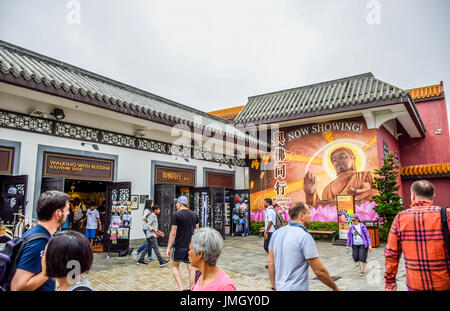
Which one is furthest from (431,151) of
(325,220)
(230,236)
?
(230,236)

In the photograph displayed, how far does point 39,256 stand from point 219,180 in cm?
1189

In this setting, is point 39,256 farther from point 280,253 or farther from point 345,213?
point 345,213

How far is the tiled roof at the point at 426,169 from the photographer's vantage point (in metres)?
14.3

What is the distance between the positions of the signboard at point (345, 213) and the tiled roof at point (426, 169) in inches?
217

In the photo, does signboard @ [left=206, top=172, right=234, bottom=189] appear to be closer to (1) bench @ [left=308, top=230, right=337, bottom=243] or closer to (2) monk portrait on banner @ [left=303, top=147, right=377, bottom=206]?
(2) monk portrait on banner @ [left=303, top=147, right=377, bottom=206]

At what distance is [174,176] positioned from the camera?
1177cm

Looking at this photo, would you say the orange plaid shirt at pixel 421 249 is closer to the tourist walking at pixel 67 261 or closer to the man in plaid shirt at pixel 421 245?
the man in plaid shirt at pixel 421 245

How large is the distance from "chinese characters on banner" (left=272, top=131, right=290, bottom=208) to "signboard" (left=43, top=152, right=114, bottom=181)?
7800mm

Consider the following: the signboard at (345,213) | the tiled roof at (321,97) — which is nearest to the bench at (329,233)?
the signboard at (345,213)

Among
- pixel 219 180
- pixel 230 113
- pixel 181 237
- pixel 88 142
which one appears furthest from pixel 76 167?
pixel 230 113

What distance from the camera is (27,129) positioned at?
7.71 metres

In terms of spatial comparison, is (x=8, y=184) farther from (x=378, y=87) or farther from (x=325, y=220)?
(x=378, y=87)

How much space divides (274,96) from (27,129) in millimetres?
11937

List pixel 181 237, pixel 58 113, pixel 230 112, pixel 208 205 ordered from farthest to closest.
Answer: pixel 230 112
pixel 208 205
pixel 58 113
pixel 181 237
